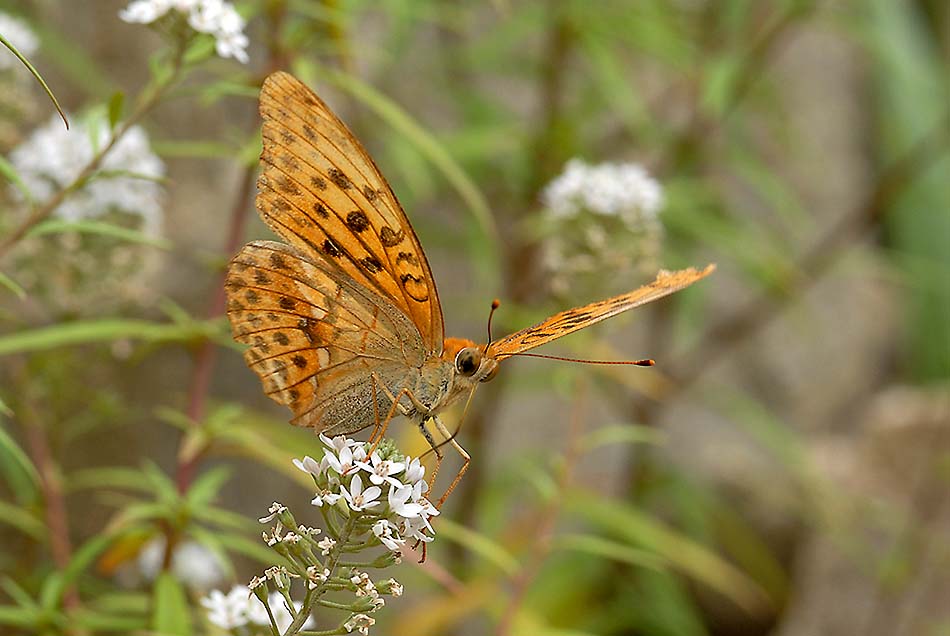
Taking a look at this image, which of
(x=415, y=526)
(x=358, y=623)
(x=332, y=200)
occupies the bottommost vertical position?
(x=358, y=623)

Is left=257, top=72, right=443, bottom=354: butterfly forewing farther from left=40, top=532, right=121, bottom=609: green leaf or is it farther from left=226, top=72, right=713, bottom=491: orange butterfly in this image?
left=40, top=532, right=121, bottom=609: green leaf

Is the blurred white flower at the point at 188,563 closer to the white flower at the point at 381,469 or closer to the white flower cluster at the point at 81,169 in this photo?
the white flower cluster at the point at 81,169

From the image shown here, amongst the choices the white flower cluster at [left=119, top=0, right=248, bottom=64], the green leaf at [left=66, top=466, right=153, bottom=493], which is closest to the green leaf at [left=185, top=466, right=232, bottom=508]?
the green leaf at [left=66, top=466, right=153, bottom=493]

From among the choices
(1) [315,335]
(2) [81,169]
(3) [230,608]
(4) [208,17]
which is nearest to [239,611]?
(3) [230,608]

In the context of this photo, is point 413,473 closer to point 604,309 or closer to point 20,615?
point 604,309

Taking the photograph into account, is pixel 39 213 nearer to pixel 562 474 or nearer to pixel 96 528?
pixel 562 474
